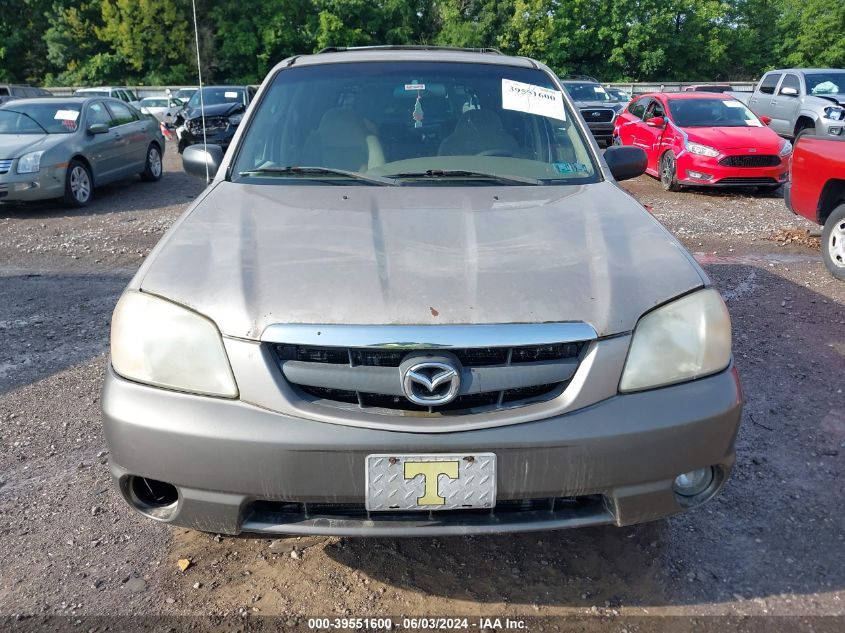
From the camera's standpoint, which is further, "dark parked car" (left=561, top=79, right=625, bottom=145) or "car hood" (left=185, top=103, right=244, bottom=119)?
"dark parked car" (left=561, top=79, right=625, bottom=145)

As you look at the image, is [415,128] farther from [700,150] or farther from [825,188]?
[700,150]

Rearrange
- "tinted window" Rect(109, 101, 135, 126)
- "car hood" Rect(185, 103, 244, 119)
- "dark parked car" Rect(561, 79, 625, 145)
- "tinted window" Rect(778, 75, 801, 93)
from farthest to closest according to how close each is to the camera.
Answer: "dark parked car" Rect(561, 79, 625, 145) → "tinted window" Rect(778, 75, 801, 93) → "car hood" Rect(185, 103, 244, 119) → "tinted window" Rect(109, 101, 135, 126)

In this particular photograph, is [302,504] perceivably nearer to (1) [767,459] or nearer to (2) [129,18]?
(1) [767,459]

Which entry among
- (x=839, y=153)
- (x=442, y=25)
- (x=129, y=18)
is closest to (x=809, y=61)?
(x=442, y=25)

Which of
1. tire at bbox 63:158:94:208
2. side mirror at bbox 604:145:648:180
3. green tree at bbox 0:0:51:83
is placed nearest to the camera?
side mirror at bbox 604:145:648:180

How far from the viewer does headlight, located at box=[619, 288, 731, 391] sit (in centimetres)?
206

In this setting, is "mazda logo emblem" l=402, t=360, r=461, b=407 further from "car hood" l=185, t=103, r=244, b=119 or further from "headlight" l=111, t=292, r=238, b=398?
"car hood" l=185, t=103, r=244, b=119

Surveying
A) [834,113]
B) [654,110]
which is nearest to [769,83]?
[834,113]

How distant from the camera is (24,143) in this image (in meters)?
9.13

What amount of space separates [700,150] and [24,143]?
9183 mm

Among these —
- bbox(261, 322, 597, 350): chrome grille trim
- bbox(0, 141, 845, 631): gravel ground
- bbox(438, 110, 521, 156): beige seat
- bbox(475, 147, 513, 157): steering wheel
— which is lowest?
bbox(0, 141, 845, 631): gravel ground

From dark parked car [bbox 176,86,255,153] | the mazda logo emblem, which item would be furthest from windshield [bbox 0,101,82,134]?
the mazda logo emblem

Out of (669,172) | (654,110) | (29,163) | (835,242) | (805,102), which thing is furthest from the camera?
(805,102)

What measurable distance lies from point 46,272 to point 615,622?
6.19m
